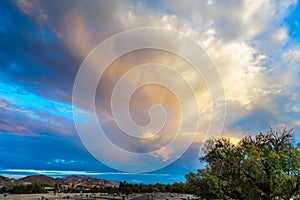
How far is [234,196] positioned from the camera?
25.4 metres

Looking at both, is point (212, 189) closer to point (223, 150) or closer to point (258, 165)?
point (223, 150)

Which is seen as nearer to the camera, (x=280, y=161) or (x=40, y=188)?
(x=280, y=161)

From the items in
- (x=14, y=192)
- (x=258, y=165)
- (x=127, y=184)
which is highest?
(x=127, y=184)

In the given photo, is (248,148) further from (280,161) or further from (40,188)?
(40,188)

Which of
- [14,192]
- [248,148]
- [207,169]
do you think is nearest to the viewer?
[248,148]

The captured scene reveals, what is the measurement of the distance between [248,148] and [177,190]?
117 meters

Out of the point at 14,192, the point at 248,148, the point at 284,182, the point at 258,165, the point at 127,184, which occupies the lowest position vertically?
the point at 284,182

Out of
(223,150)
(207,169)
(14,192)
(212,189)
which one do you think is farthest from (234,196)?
(14,192)

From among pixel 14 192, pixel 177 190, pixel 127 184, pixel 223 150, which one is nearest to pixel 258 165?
pixel 223 150

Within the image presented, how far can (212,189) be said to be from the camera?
1006 inches

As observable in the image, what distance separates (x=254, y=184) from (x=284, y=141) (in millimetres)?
4191

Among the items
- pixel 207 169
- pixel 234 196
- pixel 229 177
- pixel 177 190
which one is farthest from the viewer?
pixel 177 190

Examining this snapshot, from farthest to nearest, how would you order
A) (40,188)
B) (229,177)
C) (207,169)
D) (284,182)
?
1. (40,188)
2. (207,169)
3. (229,177)
4. (284,182)

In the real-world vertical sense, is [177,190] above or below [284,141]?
above
